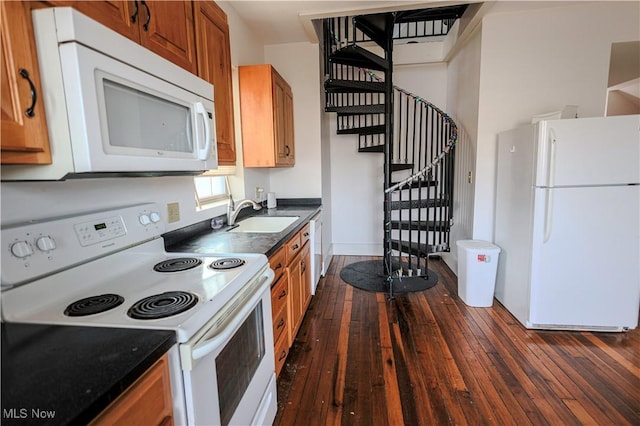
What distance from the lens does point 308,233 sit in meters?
2.76

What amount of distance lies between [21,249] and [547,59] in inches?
154

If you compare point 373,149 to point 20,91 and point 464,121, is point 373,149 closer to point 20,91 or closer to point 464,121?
point 464,121

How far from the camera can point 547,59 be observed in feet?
9.60

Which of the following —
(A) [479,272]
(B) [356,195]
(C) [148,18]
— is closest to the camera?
(C) [148,18]

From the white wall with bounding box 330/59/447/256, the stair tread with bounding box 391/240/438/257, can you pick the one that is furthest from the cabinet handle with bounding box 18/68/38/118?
the white wall with bounding box 330/59/447/256

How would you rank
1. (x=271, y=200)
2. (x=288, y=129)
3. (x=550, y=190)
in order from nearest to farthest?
(x=550, y=190) → (x=288, y=129) → (x=271, y=200)

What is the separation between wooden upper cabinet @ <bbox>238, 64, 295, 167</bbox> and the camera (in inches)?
104

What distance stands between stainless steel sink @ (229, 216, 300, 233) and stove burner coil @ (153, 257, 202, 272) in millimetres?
873

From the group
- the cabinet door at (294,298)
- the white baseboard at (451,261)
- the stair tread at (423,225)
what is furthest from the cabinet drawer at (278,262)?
the white baseboard at (451,261)

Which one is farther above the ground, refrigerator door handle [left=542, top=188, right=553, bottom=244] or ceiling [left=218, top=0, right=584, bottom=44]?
ceiling [left=218, top=0, right=584, bottom=44]

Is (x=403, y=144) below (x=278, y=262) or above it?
above

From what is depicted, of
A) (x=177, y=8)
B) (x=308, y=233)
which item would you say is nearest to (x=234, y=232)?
(x=308, y=233)

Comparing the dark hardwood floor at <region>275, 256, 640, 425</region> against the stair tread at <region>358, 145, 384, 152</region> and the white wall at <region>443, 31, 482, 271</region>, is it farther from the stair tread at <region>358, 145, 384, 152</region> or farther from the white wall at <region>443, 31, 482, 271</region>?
the stair tread at <region>358, 145, 384, 152</region>

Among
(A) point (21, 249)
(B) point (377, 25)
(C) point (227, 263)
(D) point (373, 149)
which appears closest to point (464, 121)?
(D) point (373, 149)
